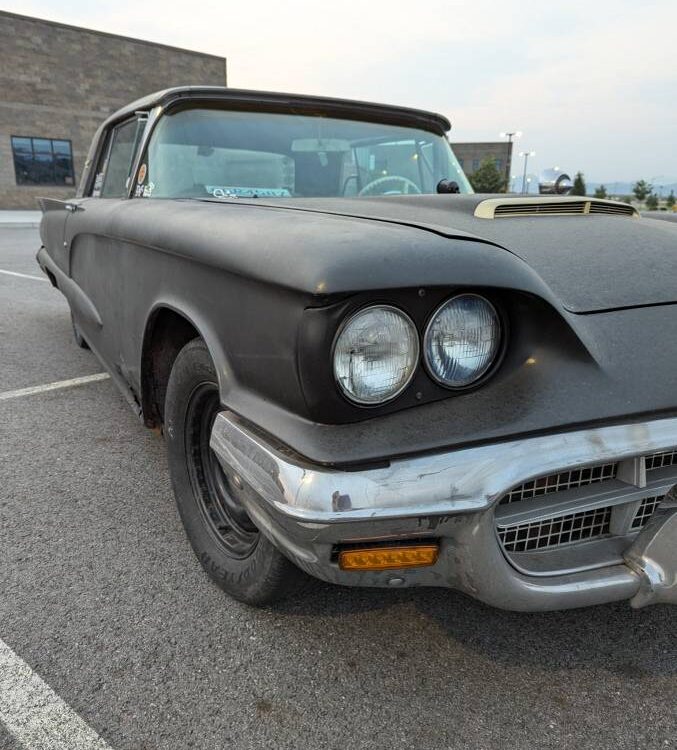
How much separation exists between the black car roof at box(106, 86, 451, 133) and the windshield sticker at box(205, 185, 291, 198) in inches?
16.2

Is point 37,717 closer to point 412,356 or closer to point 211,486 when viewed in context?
point 211,486

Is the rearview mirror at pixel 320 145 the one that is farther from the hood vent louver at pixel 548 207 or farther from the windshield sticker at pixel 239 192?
the hood vent louver at pixel 548 207

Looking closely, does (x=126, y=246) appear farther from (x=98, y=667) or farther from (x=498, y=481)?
(x=498, y=481)

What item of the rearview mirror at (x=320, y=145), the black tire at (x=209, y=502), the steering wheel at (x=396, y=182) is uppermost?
the rearview mirror at (x=320, y=145)

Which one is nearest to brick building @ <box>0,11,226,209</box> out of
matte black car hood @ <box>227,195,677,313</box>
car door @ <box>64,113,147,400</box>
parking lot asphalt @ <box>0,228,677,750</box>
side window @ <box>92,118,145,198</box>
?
side window @ <box>92,118,145,198</box>

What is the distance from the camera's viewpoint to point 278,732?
142 cm

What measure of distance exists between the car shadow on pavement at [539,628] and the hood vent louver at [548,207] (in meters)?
1.16

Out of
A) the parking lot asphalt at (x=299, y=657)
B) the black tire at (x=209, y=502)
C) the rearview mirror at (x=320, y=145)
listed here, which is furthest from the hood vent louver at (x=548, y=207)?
the parking lot asphalt at (x=299, y=657)

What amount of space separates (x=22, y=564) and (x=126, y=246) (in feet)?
3.75

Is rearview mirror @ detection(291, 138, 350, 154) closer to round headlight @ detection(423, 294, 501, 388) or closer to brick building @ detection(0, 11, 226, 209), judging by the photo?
round headlight @ detection(423, 294, 501, 388)

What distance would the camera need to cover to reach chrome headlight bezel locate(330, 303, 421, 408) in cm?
125

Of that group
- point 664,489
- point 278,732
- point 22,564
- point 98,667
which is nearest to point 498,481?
point 664,489

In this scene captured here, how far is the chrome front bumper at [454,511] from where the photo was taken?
4.04 ft

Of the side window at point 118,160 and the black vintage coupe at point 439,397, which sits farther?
the side window at point 118,160
